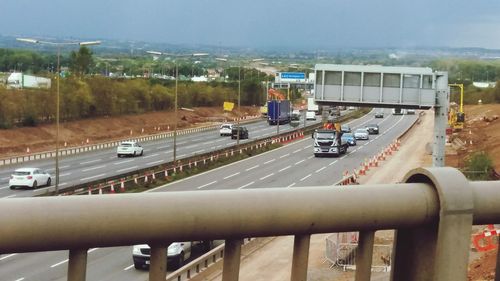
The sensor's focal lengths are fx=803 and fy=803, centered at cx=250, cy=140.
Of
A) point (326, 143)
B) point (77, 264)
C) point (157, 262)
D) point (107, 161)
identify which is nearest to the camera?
point (77, 264)

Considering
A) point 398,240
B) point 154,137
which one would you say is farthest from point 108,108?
point 398,240

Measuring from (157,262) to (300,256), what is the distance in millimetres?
627

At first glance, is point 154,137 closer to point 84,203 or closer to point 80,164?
point 80,164

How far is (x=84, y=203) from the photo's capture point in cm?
287

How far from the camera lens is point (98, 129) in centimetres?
6956

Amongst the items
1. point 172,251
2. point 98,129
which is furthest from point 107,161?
point 172,251

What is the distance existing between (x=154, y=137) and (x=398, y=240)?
64805 millimetres

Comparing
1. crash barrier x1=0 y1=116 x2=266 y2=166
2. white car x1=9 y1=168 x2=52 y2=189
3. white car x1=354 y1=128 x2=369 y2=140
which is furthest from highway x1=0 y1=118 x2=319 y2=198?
white car x1=354 y1=128 x2=369 y2=140

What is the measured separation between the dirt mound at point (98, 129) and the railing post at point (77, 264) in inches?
1962

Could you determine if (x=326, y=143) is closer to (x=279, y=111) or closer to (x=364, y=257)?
(x=279, y=111)

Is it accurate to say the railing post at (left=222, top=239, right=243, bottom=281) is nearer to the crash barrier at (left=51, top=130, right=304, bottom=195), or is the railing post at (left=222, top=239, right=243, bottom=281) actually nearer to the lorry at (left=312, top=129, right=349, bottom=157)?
the crash barrier at (left=51, top=130, right=304, bottom=195)

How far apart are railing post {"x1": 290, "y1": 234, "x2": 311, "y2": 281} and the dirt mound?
1957 inches

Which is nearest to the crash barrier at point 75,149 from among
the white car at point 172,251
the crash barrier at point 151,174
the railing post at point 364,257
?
the crash barrier at point 151,174

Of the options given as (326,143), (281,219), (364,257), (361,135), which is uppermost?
(281,219)
